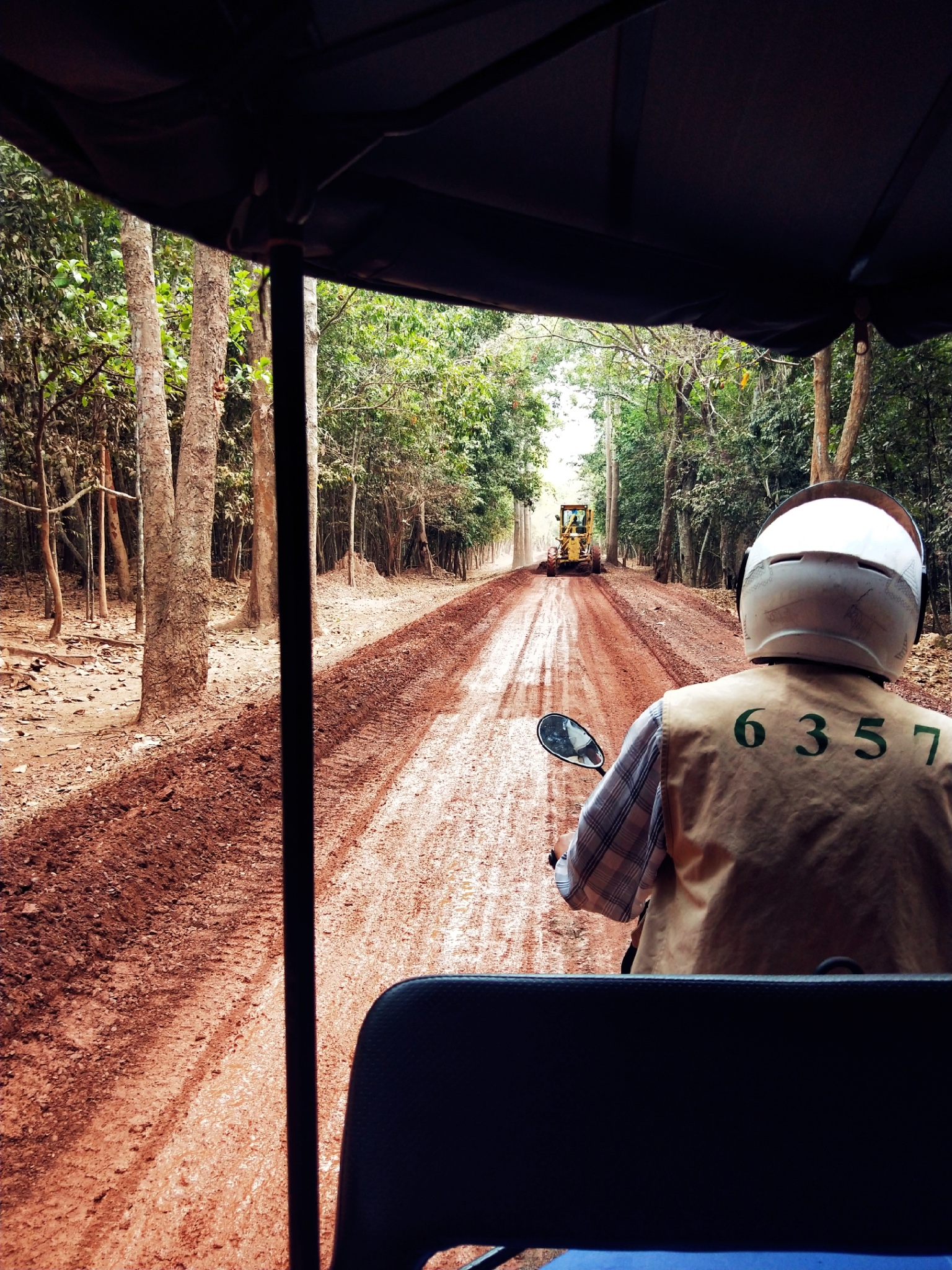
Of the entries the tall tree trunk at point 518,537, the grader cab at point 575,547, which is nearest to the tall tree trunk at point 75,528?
A: the grader cab at point 575,547

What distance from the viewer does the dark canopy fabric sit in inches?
47.0

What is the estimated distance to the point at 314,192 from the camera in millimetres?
1288

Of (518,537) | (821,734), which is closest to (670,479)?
(821,734)

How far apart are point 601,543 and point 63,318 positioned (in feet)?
187

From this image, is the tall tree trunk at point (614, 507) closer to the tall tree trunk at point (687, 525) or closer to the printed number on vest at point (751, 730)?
the tall tree trunk at point (687, 525)

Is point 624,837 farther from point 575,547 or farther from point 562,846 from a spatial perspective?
point 575,547

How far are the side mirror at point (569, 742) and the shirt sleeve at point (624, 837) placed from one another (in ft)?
0.71

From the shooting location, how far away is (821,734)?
1287mm

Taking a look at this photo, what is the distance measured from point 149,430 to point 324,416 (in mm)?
10747

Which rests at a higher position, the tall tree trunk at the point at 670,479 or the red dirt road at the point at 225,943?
the tall tree trunk at the point at 670,479

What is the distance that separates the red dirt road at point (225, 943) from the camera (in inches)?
81.0

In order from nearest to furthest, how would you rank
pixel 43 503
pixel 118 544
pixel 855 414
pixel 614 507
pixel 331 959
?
pixel 331 959 < pixel 855 414 < pixel 43 503 < pixel 118 544 < pixel 614 507

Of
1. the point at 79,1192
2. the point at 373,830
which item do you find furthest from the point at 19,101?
the point at 373,830

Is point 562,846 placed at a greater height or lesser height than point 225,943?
greater
